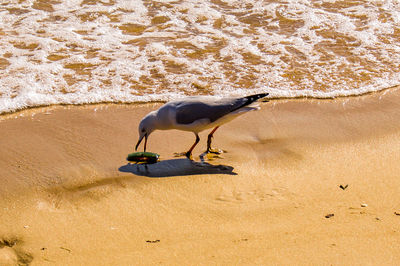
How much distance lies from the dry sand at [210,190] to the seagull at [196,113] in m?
0.32

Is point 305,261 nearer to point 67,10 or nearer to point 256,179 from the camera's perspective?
point 256,179

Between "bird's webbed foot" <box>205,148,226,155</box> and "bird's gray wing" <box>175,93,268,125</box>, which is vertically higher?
"bird's gray wing" <box>175,93,268,125</box>

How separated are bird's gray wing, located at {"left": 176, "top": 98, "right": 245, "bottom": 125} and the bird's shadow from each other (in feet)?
1.49

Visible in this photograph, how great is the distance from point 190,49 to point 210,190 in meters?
4.14

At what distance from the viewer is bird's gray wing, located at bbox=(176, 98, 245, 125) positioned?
15.2ft

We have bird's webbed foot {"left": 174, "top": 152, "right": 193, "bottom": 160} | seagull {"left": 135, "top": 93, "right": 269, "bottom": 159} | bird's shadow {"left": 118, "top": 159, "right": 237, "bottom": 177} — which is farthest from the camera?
bird's webbed foot {"left": 174, "top": 152, "right": 193, "bottom": 160}

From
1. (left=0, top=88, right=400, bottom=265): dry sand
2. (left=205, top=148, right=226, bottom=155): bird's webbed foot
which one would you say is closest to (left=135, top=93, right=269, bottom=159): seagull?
(left=205, top=148, right=226, bottom=155): bird's webbed foot

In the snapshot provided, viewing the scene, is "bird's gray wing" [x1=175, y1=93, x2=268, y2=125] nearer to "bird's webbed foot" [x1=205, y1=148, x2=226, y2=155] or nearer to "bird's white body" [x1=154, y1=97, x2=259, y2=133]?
"bird's white body" [x1=154, y1=97, x2=259, y2=133]

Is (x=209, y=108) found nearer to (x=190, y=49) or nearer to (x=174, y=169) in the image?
(x=174, y=169)

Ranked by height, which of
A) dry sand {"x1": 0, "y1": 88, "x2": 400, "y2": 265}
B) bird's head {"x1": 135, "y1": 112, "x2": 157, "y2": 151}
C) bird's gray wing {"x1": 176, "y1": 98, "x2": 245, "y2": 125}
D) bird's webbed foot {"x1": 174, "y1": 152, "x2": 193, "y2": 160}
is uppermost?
bird's gray wing {"x1": 176, "y1": 98, "x2": 245, "y2": 125}

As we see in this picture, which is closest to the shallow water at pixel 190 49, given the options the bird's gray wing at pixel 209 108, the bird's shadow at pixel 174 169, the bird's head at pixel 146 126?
the bird's head at pixel 146 126

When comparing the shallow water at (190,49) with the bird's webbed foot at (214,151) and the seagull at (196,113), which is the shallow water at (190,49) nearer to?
the seagull at (196,113)

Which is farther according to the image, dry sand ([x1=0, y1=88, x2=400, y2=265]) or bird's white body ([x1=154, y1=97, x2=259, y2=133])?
bird's white body ([x1=154, y1=97, x2=259, y2=133])

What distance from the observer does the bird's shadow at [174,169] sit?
436cm
